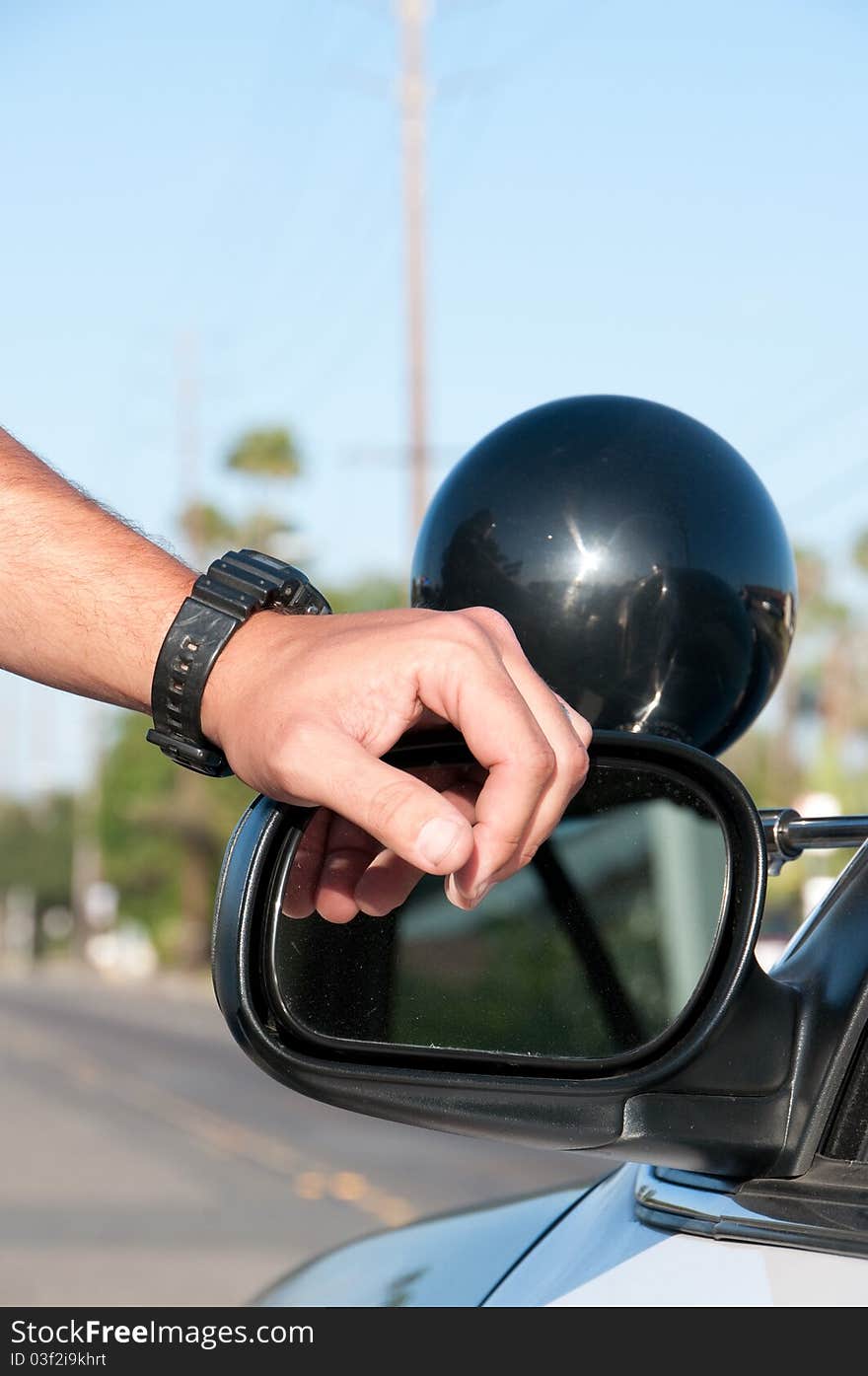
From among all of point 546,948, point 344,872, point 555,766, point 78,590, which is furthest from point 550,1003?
point 78,590

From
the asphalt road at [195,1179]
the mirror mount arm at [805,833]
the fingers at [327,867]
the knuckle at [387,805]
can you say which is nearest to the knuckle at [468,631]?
the knuckle at [387,805]

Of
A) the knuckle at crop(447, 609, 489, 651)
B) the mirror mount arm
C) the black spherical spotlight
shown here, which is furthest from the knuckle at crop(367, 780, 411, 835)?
the black spherical spotlight

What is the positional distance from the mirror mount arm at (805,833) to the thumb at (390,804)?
0.52 m

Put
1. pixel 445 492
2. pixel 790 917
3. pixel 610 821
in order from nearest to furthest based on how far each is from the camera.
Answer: pixel 610 821 < pixel 445 492 < pixel 790 917

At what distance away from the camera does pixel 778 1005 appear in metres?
1.33

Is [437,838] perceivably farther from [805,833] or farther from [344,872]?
[805,833]

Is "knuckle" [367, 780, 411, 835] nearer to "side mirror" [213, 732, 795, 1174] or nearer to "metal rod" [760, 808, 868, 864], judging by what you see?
"side mirror" [213, 732, 795, 1174]

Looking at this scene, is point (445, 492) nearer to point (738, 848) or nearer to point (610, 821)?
point (610, 821)

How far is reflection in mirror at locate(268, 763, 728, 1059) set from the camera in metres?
1.38

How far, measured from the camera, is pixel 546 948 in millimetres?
1631

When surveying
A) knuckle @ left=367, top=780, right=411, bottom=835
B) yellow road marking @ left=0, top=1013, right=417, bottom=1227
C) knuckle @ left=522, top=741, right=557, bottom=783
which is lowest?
yellow road marking @ left=0, top=1013, right=417, bottom=1227

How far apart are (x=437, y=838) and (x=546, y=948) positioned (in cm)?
55
